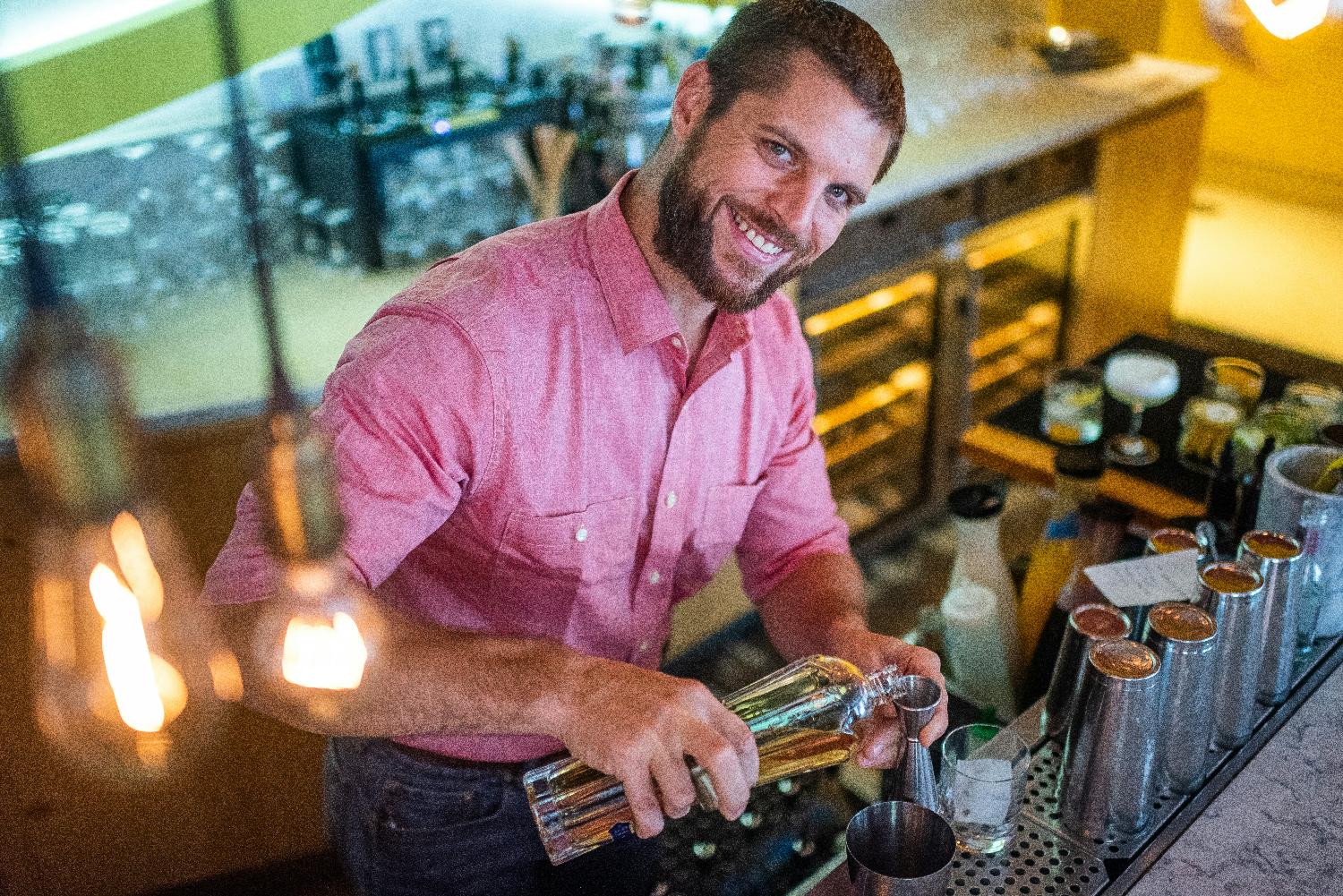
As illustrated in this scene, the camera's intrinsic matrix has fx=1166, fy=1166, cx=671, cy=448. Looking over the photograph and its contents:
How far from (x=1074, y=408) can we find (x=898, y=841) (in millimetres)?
1318

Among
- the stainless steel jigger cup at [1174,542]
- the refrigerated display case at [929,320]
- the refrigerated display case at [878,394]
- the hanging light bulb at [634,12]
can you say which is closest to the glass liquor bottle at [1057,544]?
the stainless steel jigger cup at [1174,542]

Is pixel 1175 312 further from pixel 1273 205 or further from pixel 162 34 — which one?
pixel 162 34

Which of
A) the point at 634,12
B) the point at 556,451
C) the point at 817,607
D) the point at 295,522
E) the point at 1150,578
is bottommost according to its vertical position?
the point at 817,607

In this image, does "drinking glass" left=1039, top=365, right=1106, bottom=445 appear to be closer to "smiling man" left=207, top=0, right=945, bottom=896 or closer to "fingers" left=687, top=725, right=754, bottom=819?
"smiling man" left=207, top=0, right=945, bottom=896

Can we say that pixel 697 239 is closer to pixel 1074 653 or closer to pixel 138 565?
pixel 1074 653

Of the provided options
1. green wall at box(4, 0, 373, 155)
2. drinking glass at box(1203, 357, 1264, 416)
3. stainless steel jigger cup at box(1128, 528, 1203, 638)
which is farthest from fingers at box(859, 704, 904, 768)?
green wall at box(4, 0, 373, 155)

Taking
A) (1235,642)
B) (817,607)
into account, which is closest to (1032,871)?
(1235,642)

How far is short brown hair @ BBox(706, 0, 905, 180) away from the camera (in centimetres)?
126

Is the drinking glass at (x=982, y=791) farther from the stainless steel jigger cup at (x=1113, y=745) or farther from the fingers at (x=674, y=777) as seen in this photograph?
the fingers at (x=674, y=777)

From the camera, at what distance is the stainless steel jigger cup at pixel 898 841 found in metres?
0.99

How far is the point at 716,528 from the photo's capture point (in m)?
1.55

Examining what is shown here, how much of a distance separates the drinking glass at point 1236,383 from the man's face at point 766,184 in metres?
1.07

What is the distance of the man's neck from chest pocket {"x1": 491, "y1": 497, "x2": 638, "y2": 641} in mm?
238

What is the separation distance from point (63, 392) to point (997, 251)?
3296mm
